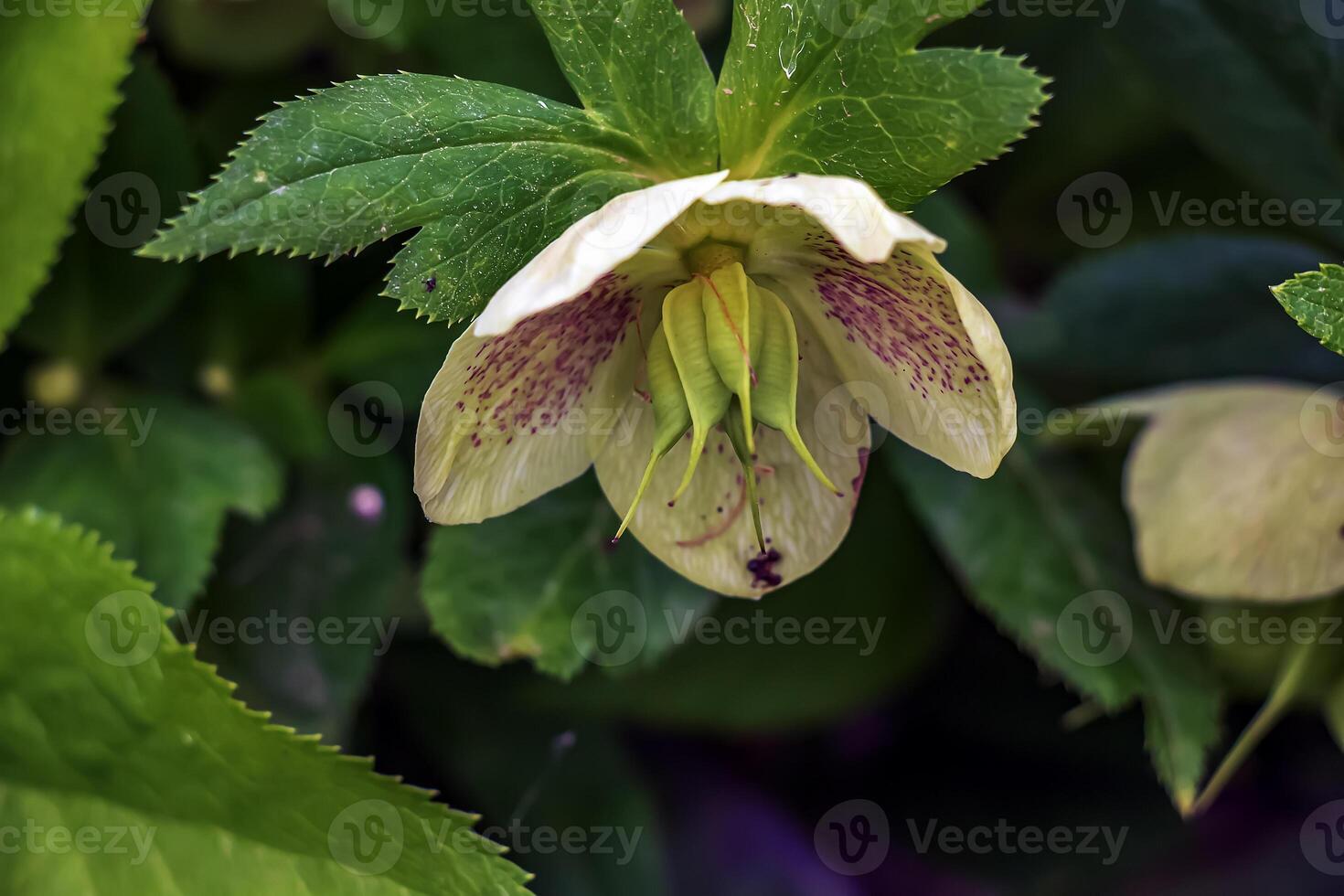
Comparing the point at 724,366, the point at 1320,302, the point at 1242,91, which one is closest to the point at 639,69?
the point at 724,366

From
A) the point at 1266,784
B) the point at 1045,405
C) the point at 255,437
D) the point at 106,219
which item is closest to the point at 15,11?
the point at 106,219

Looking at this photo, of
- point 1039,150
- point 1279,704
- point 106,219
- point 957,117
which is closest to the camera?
point 957,117

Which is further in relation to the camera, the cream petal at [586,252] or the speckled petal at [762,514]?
the speckled petal at [762,514]

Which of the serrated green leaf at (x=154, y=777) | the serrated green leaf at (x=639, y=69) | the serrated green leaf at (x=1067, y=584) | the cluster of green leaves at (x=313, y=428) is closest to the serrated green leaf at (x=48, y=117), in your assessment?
the cluster of green leaves at (x=313, y=428)

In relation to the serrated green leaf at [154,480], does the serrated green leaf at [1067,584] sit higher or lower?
lower

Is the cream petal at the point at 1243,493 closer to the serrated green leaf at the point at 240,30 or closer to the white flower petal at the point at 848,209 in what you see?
the white flower petal at the point at 848,209

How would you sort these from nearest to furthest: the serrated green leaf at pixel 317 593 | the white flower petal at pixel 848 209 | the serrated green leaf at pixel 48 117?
the white flower petal at pixel 848 209 → the serrated green leaf at pixel 48 117 → the serrated green leaf at pixel 317 593

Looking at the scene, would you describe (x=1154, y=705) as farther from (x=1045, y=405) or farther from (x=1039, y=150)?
(x=1039, y=150)
